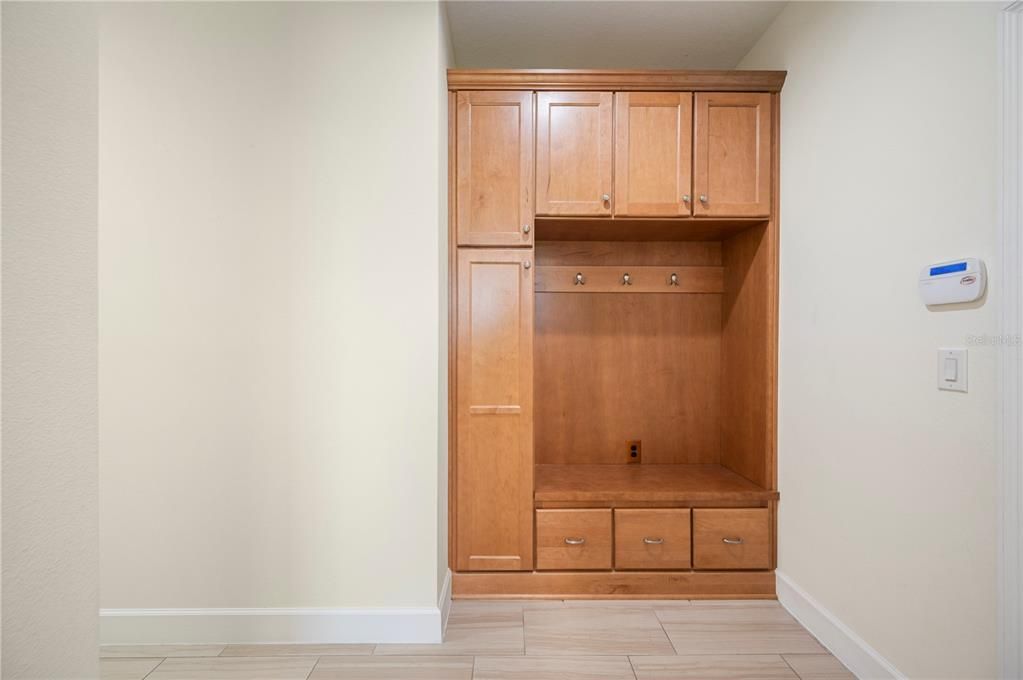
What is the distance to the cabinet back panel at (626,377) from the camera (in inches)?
127

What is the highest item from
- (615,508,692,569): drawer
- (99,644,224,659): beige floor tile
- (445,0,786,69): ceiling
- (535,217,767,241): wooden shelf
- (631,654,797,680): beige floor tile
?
(445,0,786,69): ceiling

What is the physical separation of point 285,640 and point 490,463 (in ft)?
3.64

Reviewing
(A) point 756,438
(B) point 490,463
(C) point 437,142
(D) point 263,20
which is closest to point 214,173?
(D) point 263,20

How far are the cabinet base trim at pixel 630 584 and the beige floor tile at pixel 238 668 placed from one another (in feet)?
2.52

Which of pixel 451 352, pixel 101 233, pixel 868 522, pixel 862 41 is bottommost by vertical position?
pixel 868 522

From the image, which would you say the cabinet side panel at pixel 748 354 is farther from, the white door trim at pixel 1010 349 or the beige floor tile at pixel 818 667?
the white door trim at pixel 1010 349

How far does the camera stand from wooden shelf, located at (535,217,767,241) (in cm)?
262

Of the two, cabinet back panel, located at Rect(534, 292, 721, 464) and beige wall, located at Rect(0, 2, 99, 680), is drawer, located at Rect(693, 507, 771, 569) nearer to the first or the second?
cabinet back panel, located at Rect(534, 292, 721, 464)

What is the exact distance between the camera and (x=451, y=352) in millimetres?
2555

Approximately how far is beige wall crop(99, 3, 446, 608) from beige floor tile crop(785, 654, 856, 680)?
4.75ft

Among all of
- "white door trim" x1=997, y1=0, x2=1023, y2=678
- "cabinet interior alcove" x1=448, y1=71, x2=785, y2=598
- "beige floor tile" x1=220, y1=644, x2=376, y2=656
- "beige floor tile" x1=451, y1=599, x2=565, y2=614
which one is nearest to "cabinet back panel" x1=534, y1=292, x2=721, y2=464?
"cabinet interior alcove" x1=448, y1=71, x2=785, y2=598

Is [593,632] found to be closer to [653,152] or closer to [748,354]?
[748,354]

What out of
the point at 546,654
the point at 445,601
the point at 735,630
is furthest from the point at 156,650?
the point at 735,630

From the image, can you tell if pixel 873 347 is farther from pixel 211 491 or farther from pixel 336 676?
pixel 211 491
